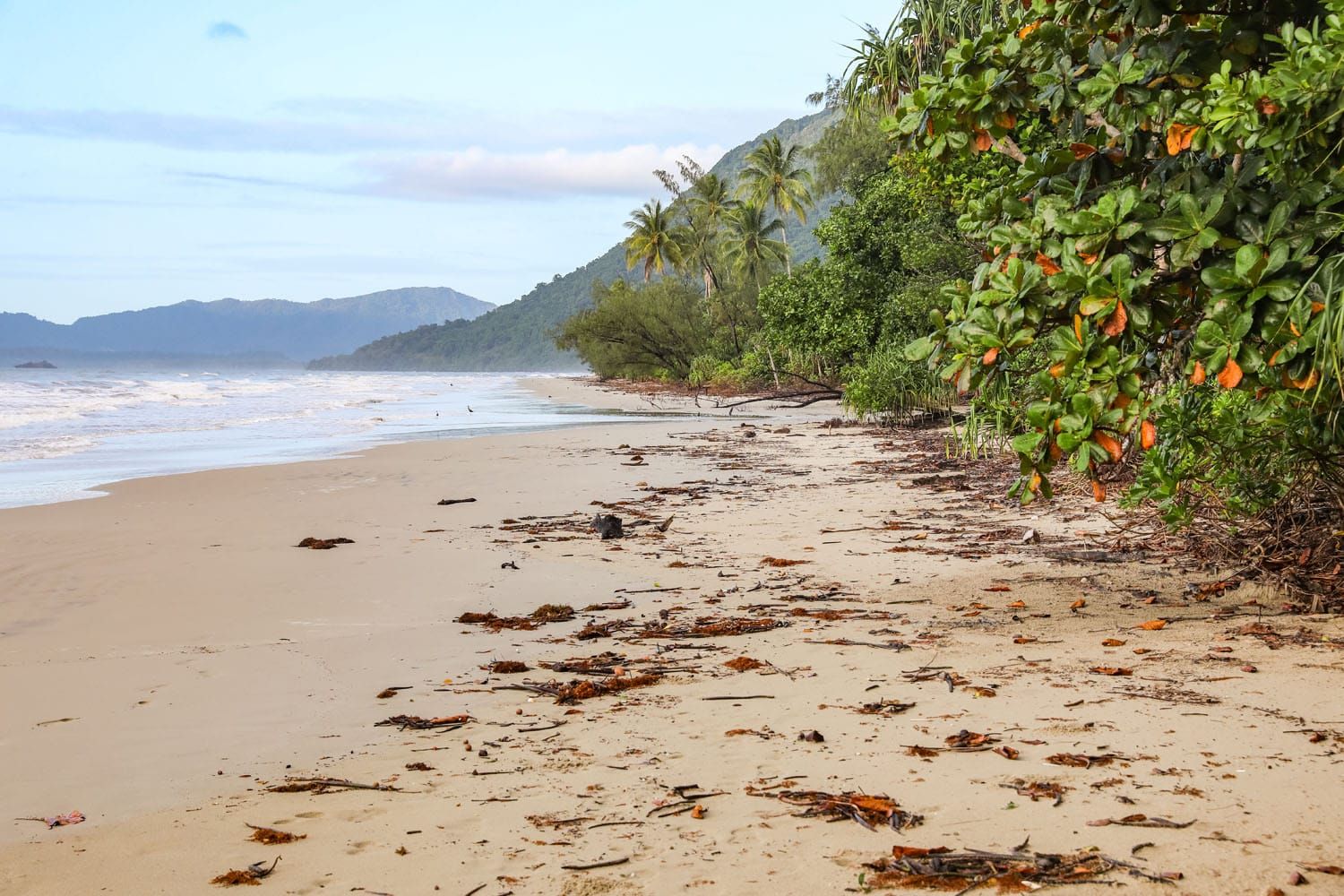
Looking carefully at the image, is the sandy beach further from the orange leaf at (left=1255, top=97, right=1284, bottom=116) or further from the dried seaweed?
the orange leaf at (left=1255, top=97, right=1284, bottom=116)

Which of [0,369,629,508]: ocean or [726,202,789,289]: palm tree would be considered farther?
[726,202,789,289]: palm tree

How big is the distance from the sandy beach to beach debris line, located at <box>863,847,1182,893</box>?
0.02 meters

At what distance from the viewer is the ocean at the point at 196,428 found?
618 inches

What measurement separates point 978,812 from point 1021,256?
228cm

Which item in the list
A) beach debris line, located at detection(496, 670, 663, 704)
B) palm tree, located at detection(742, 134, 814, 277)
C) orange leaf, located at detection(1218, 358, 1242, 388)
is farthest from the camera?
palm tree, located at detection(742, 134, 814, 277)

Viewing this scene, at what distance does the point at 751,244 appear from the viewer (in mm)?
60750

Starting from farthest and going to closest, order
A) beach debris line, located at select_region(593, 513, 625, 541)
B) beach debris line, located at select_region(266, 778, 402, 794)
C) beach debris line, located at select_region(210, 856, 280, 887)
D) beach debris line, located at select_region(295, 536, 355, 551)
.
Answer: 1. beach debris line, located at select_region(593, 513, 625, 541)
2. beach debris line, located at select_region(295, 536, 355, 551)
3. beach debris line, located at select_region(266, 778, 402, 794)
4. beach debris line, located at select_region(210, 856, 280, 887)

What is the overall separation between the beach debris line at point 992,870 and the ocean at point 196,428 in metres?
12.0

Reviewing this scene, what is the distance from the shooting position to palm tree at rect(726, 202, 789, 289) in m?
60.1

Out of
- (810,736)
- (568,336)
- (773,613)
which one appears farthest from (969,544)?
(568,336)

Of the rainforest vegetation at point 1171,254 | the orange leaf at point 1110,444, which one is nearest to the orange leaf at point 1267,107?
the rainforest vegetation at point 1171,254

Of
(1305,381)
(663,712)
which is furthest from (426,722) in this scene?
(1305,381)

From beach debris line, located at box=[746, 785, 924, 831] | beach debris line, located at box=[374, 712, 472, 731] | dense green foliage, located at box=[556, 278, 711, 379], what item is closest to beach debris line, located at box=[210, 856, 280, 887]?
beach debris line, located at box=[374, 712, 472, 731]

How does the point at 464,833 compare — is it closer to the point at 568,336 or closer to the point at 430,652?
the point at 430,652
